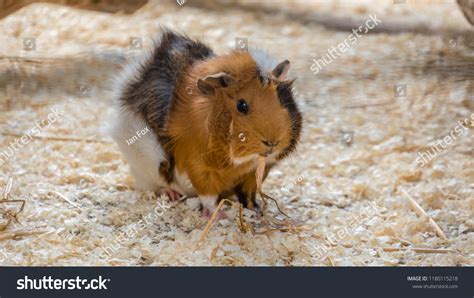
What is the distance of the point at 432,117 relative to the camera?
506 cm

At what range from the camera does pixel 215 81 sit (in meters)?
3.28

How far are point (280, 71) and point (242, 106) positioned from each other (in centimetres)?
26

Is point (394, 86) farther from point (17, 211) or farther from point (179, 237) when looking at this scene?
point (17, 211)

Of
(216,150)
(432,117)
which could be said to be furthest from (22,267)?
(432,117)

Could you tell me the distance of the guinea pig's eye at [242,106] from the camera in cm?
322

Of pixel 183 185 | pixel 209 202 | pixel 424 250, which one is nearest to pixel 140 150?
pixel 183 185

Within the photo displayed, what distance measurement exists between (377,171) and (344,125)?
2.29 ft

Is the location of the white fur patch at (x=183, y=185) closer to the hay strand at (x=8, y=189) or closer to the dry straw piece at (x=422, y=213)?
the hay strand at (x=8, y=189)
